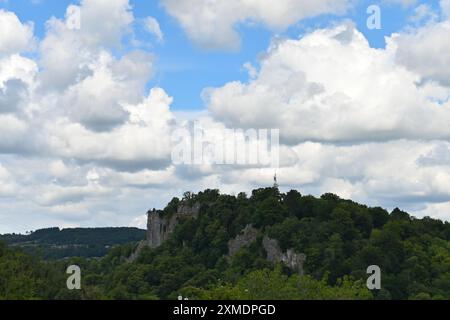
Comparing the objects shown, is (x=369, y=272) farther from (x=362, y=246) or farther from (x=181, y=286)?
(x=181, y=286)

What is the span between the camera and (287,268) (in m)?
195
